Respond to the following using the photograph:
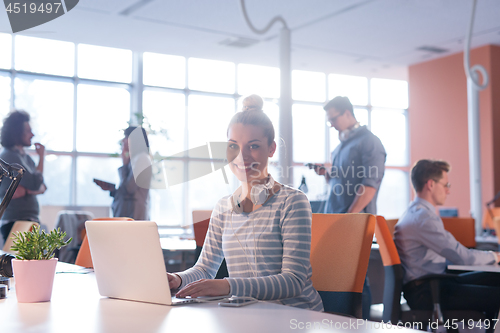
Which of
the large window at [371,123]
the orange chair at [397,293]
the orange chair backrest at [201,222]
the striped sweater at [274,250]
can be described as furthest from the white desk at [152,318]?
the large window at [371,123]

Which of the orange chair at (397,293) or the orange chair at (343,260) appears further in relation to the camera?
the orange chair at (397,293)

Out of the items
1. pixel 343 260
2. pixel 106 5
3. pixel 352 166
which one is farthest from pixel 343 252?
pixel 106 5

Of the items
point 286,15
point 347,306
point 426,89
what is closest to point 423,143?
point 426,89

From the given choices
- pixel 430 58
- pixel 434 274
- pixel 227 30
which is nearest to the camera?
pixel 434 274

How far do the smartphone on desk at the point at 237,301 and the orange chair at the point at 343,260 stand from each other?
0.48 metres

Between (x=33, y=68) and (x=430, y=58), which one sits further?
(x=430, y=58)

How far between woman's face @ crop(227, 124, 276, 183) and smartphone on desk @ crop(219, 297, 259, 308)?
15.2 inches

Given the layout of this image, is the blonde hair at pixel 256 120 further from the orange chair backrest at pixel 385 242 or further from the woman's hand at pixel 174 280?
the orange chair backrest at pixel 385 242

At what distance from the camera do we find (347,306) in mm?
1530

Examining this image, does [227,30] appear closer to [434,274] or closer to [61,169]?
[61,169]

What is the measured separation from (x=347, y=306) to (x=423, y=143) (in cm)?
797

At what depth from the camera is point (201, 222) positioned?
7.67 ft

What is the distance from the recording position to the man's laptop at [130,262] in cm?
106

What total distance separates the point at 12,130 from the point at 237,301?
2.72m
